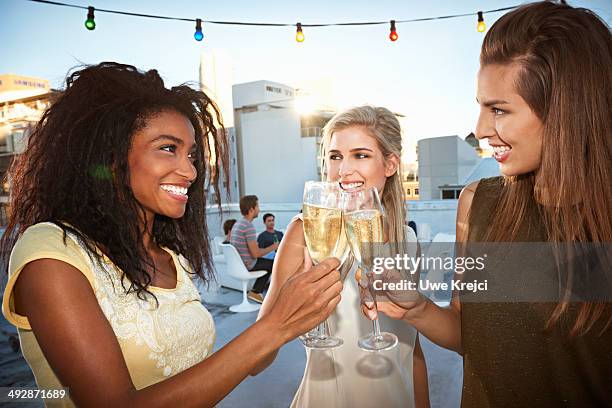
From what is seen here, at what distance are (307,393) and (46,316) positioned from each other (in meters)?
0.97

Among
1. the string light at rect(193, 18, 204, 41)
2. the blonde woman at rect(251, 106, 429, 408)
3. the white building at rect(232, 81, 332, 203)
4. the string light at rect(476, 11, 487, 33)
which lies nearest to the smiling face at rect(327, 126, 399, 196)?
the blonde woman at rect(251, 106, 429, 408)

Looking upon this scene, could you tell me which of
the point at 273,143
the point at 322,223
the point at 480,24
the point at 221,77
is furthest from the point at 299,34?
the point at 221,77

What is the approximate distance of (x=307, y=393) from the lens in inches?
59.7

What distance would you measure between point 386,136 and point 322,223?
36.1 inches

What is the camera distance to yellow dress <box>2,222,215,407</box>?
97cm

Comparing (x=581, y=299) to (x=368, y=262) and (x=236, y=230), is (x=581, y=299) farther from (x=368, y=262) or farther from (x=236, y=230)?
(x=236, y=230)

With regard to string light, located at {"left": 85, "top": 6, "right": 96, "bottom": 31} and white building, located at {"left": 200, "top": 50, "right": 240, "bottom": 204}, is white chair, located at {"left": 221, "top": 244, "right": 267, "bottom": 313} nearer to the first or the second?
string light, located at {"left": 85, "top": 6, "right": 96, "bottom": 31}

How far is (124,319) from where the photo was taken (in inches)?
41.8

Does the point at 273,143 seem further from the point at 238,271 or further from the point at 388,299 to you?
the point at 388,299

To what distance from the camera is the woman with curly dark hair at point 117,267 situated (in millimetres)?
875

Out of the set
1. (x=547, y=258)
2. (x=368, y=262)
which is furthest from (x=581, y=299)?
(x=368, y=262)

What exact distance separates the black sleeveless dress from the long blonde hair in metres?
0.62

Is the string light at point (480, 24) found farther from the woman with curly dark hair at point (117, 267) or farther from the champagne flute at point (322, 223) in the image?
the champagne flute at point (322, 223)

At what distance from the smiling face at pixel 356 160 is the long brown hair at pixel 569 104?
2.30ft
